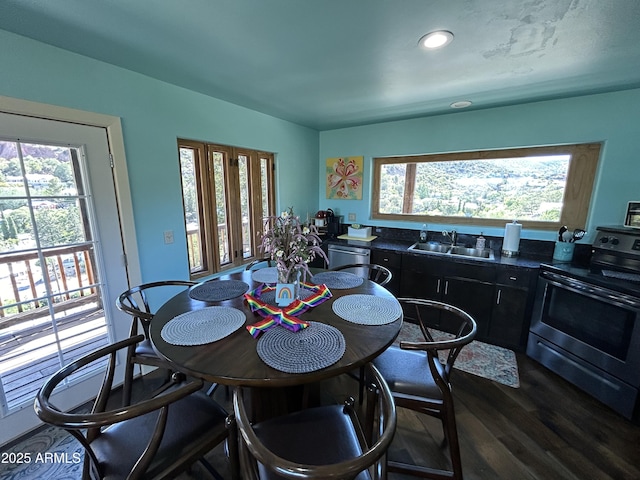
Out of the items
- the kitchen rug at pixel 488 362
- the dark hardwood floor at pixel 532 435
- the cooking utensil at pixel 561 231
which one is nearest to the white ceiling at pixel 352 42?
the cooking utensil at pixel 561 231

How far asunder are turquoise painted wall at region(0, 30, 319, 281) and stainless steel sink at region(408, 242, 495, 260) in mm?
2180

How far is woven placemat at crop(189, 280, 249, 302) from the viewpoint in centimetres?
162

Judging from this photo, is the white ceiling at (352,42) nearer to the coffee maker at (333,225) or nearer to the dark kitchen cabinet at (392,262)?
the dark kitchen cabinet at (392,262)

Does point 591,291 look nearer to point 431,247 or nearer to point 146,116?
point 431,247

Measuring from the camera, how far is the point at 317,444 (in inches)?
39.4

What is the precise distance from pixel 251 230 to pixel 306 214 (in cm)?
94

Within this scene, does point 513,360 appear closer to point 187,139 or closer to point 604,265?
point 604,265

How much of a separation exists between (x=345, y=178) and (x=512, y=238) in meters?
2.10

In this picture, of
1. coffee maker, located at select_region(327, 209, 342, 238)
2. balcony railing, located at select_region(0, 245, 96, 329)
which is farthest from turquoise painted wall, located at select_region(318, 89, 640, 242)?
balcony railing, located at select_region(0, 245, 96, 329)

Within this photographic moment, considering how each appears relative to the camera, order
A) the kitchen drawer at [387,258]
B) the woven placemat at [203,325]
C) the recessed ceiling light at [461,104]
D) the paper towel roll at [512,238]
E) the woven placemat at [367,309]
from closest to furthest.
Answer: the woven placemat at [203,325], the woven placemat at [367,309], the recessed ceiling light at [461,104], the paper towel roll at [512,238], the kitchen drawer at [387,258]

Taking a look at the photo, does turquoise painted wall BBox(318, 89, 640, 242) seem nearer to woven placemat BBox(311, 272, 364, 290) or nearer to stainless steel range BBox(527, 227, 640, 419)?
stainless steel range BBox(527, 227, 640, 419)

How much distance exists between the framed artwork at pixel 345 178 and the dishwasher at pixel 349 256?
84 cm

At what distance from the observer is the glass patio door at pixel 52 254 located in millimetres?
1520

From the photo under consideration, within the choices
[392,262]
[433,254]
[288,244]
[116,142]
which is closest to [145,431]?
[288,244]
